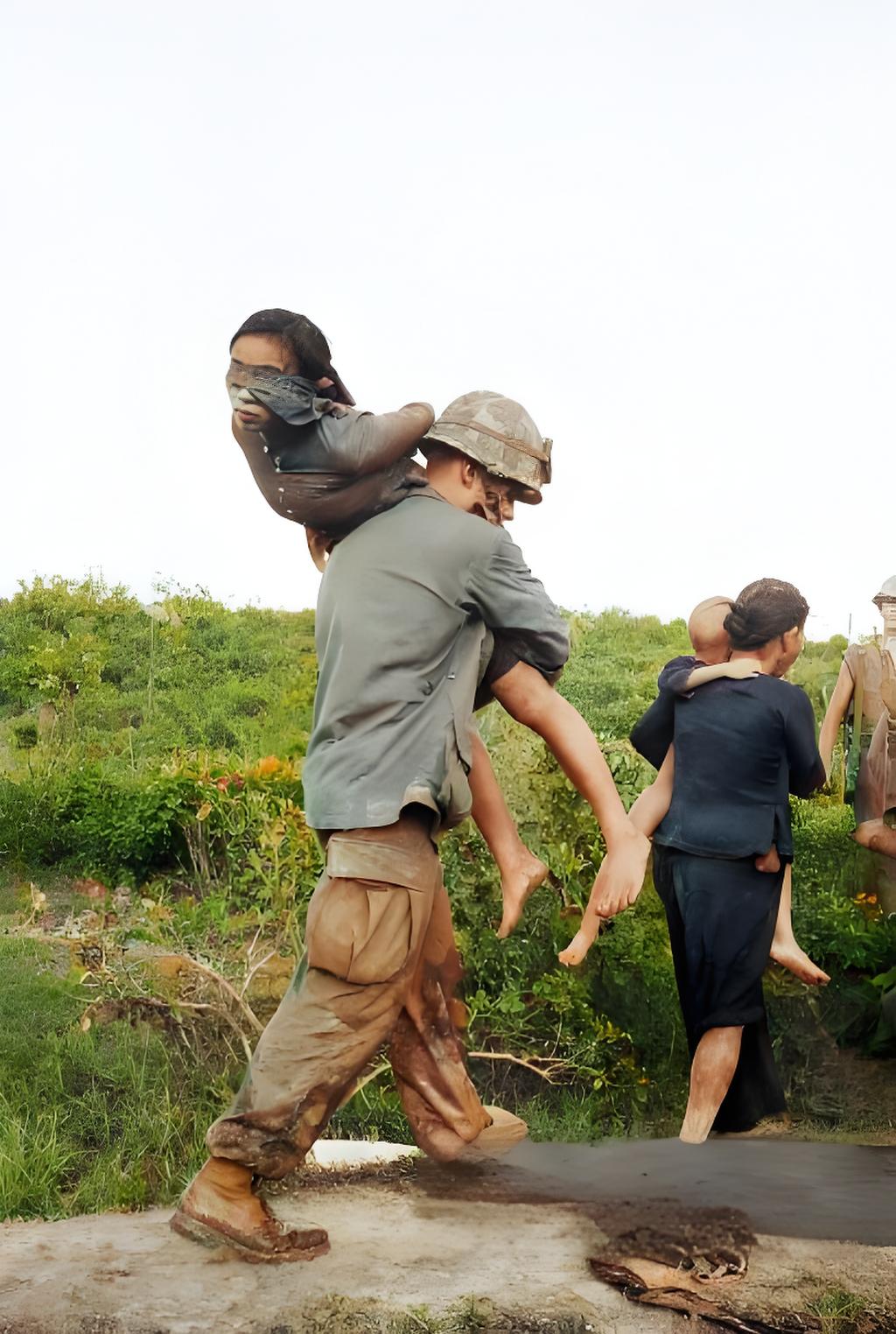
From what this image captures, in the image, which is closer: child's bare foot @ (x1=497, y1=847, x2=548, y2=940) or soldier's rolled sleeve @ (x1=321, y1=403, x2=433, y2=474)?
soldier's rolled sleeve @ (x1=321, y1=403, x2=433, y2=474)

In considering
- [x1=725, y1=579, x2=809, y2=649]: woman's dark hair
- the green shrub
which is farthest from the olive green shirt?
the green shrub

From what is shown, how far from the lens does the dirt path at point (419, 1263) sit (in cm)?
319

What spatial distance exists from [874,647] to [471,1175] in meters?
2.61

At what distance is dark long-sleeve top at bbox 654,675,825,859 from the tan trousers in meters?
1.18

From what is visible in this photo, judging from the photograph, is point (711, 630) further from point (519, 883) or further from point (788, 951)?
point (519, 883)

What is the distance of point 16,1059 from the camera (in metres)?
5.18

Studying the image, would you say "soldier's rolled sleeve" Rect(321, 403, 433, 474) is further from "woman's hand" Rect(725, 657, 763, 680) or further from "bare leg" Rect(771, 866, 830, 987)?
"bare leg" Rect(771, 866, 830, 987)

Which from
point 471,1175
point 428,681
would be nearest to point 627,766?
point 471,1175

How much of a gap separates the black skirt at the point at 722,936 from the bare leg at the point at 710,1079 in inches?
1.5

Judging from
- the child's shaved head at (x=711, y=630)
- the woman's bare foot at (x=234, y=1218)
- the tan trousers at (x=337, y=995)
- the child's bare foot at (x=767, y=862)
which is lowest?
the woman's bare foot at (x=234, y=1218)

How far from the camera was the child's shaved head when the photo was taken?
4.44m

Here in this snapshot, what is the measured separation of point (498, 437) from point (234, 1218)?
207 cm

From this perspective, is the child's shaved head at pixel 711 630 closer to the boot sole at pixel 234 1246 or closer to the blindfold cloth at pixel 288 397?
the blindfold cloth at pixel 288 397

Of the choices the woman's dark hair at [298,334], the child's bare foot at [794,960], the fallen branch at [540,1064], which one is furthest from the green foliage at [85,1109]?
the woman's dark hair at [298,334]
